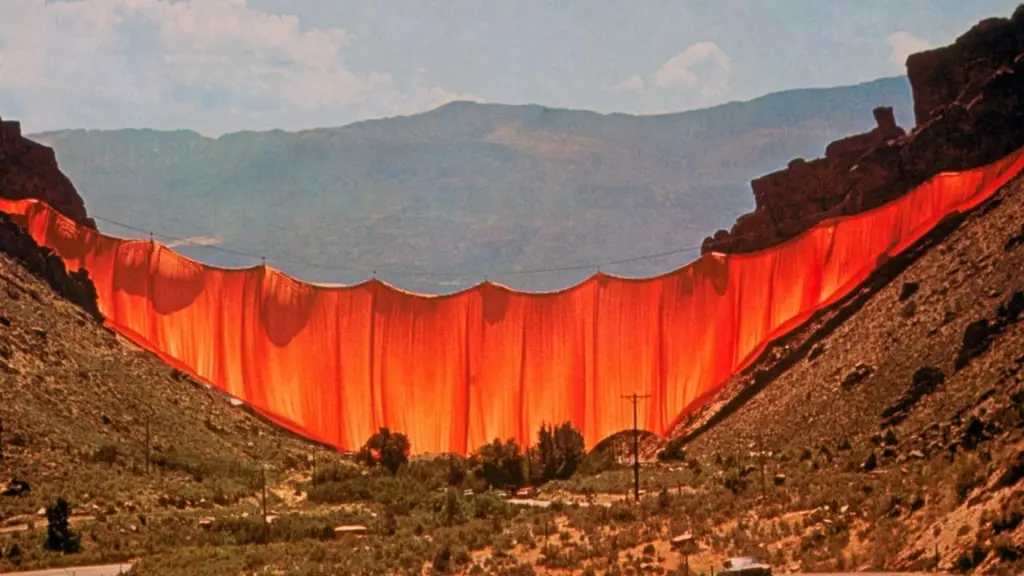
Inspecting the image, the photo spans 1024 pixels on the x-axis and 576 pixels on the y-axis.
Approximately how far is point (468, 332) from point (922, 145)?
20865mm

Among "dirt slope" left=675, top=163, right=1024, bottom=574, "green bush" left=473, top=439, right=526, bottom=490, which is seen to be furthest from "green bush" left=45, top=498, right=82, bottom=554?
"green bush" left=473, top=439, right=526, bottom=490

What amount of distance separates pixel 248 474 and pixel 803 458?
2094 cm

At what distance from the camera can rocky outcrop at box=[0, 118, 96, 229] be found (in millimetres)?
79125

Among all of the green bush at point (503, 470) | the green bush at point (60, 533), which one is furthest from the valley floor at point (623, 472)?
the green bush at point (503, 470)

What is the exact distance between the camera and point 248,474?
212 ft

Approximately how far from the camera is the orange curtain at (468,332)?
7269 centimetres

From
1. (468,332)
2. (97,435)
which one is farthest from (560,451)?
(97,435)

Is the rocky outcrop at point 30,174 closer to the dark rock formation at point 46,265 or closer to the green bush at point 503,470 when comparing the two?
the dark rock formation at point 46,265

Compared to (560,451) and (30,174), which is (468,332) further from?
(30,174)

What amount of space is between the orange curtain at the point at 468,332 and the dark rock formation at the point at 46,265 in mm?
2002

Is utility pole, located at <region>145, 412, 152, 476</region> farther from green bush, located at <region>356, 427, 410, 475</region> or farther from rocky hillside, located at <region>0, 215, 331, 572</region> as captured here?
green bush, located at <region>356, 427, 410, 475</region>

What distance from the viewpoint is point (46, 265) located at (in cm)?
7462

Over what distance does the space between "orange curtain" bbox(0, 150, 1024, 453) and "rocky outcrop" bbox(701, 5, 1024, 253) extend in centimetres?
308

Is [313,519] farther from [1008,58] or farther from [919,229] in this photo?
[1008,58]
